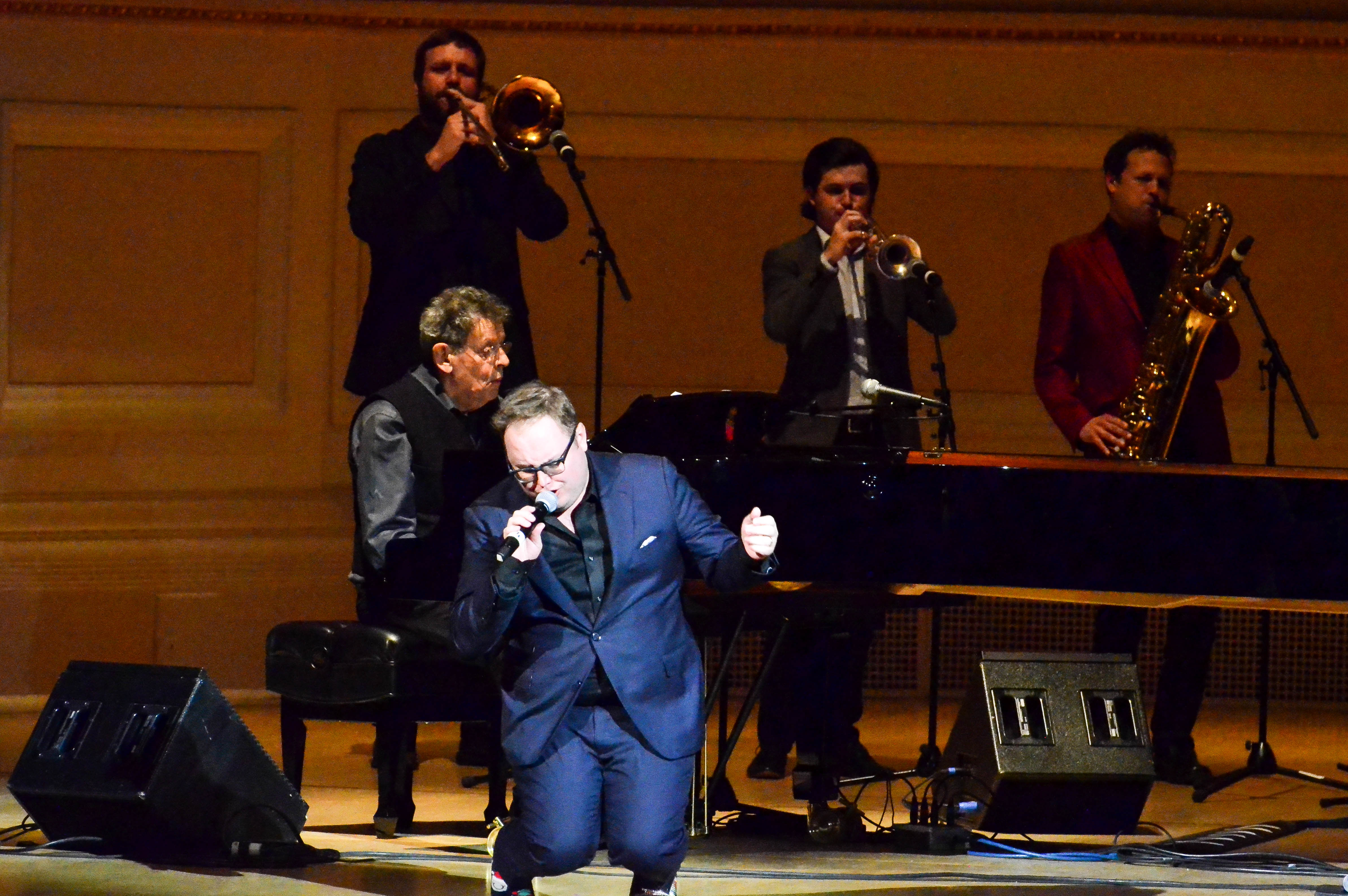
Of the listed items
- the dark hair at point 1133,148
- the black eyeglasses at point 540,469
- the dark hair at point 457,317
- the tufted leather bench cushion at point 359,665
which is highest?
the dark hair at point 1133,148

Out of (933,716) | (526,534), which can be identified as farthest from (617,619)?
(933,716)

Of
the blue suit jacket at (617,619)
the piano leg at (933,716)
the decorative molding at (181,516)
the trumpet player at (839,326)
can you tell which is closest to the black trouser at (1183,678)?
the piano leg at (933,716)

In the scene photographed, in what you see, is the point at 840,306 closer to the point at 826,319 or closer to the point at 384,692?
the point at 826,319

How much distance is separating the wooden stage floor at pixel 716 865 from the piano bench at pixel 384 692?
136mm

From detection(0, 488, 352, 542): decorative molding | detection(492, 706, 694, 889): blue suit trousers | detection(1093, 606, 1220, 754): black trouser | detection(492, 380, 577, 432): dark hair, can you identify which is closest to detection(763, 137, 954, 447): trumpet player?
detection(1093, 606, 1220, 754): black trouser

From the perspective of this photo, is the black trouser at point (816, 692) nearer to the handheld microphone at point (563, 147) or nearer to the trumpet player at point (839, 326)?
the trumpet player at point (839, 326)

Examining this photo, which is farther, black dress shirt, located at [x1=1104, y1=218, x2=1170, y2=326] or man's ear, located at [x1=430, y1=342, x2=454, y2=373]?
black dress shirt, located at [x1=1104, y1=218, x2=1170, y2=326]

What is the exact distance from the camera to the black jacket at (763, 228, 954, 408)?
5.09 m

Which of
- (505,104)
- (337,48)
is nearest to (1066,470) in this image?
(505,104)

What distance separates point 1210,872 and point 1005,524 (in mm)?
838

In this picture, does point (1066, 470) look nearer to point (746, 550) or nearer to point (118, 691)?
point (746, 550)

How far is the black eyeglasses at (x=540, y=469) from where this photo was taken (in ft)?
11.7

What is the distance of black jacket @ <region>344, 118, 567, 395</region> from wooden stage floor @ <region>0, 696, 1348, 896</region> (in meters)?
1.11

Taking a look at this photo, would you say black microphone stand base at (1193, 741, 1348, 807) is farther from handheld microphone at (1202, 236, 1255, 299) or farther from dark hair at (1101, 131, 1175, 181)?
dark hair at (1101, 131, 1175, 181)
